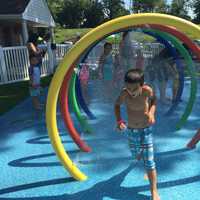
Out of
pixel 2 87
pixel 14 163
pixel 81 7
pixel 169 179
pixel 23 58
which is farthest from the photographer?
pixel 81 7

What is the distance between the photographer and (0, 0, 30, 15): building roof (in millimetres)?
17508

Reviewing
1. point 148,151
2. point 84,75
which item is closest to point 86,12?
point 84,75

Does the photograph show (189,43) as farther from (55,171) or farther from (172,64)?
(55,171)

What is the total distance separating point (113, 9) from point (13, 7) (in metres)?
62.2

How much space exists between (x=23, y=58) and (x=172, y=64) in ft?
27.7

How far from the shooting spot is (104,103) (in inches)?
288

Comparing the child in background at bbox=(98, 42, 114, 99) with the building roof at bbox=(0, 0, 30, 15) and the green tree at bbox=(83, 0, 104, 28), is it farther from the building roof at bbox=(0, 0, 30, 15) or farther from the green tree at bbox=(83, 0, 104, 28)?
the green tree at bbox=(83, 0, 104, 28)

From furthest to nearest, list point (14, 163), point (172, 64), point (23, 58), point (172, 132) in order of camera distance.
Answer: point (23, 58)
point (172, 64)
point (172, 132)
point (14, 163)

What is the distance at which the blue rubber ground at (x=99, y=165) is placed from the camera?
4.21 meters

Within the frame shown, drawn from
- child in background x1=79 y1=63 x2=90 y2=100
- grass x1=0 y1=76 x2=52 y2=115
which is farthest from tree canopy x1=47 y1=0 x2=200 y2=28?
child in background x1=79 y1=63 x2=90 y2=100

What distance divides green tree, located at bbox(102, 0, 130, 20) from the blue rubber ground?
70.0 m

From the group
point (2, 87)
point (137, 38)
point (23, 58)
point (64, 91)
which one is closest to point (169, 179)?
point (64, 91)

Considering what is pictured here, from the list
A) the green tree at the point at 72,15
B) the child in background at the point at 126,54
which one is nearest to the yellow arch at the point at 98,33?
the child in background at the point at 126,54

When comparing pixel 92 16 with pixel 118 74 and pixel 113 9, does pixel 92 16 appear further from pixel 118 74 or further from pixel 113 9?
pixel 118 74
